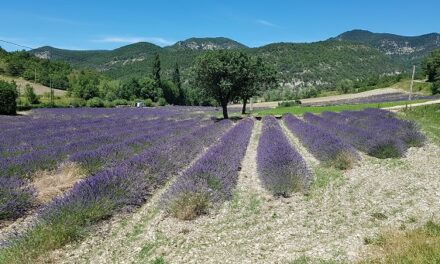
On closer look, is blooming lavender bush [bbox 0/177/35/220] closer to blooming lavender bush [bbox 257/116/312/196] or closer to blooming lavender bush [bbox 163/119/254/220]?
blooming lavender bush [bbox 163/119/254/220]

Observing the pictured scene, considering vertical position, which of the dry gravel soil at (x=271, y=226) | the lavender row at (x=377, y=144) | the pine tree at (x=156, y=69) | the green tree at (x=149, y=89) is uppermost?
the pine tree at (x=156, y=69)

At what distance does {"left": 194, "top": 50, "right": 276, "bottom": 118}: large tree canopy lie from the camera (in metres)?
33.2

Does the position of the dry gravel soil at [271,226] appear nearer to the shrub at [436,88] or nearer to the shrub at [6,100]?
the shrub at [6,100]

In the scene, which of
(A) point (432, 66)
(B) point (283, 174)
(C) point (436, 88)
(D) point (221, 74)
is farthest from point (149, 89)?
(B) point (283, 174)

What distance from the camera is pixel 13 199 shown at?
270 inches

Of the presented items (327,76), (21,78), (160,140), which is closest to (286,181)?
(160,140)

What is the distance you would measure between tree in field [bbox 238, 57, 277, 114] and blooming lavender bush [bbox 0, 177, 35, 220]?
29.2 meters

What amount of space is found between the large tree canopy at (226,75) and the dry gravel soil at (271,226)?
24.6 metres

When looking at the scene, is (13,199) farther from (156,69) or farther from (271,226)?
(156,69)

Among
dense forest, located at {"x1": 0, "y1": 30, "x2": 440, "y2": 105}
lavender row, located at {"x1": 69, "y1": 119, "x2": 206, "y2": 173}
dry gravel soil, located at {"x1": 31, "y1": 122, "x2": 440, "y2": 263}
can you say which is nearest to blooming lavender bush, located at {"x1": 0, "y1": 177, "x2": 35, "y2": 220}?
dry gravel soil, located at {"x1": 31, "y1": 122, "x2": 440, "y2": 263}

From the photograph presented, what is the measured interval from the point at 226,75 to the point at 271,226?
2809 centimetres

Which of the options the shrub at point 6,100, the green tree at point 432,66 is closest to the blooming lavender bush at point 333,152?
the shrub at point 6,100

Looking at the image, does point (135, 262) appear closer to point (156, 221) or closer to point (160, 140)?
point (156, 221)

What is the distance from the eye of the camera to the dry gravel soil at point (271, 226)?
5.11 metres
